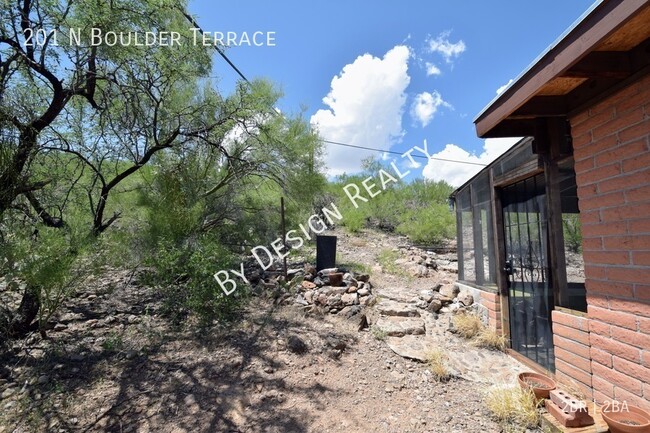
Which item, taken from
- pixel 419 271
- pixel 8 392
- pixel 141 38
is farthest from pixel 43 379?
pixel 419 271

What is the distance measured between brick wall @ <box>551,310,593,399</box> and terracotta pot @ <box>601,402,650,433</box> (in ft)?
1.09

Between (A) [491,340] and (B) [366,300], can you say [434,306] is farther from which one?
(A) [491,340]

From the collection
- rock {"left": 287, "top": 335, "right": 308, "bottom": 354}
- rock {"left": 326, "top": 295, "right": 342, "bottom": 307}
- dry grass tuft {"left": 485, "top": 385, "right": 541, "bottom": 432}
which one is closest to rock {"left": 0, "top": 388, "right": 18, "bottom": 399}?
rock {"left": 287, "top": 335, "right": 308, "bottom": 354}

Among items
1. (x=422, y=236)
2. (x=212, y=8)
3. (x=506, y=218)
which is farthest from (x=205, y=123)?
(x=422, y=236)

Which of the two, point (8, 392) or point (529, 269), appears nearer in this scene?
point (8, 392)

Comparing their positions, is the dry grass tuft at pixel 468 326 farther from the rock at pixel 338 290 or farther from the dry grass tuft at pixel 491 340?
the rock at pixel 338 290

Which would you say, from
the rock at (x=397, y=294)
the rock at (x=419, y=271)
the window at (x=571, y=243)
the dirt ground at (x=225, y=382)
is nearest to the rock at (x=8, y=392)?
the dirt ground at (x=225, y=382)

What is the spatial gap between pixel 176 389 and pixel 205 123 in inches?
159

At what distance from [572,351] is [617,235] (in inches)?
42.0

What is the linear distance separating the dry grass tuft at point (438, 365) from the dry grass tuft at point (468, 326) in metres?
0.75

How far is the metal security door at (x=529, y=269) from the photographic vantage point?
320 cm

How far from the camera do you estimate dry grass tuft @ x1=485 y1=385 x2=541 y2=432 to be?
8.02 ft

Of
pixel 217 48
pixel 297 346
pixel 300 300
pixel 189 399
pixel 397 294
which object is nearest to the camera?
pixel 189 399

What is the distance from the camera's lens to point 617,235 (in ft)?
6.93
